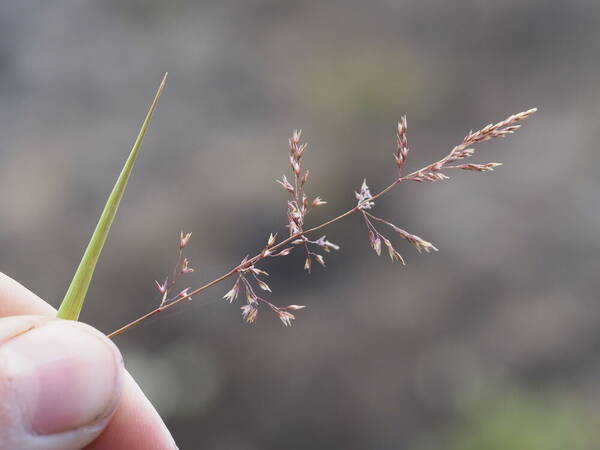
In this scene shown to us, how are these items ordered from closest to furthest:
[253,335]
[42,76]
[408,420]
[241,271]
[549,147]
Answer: [241,271]
[408,420]
[253,335]
[549,147]
[42,76]

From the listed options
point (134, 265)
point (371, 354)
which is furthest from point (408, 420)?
point (134, 265)

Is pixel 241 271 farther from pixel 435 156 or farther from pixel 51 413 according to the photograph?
pixel 435 156

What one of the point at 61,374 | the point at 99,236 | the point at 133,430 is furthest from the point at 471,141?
the point at 133,430

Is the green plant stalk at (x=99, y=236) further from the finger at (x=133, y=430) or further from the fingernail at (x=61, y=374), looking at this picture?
the finger at (x=133, y=430)

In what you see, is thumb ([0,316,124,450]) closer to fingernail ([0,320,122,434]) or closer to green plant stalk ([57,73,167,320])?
fingernail ([0,320,122,434])

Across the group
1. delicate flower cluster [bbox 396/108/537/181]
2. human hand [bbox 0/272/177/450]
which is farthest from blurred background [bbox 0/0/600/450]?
delicate flower cluster [bbox 396/108/537/181]

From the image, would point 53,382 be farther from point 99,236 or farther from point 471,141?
point 471,141
